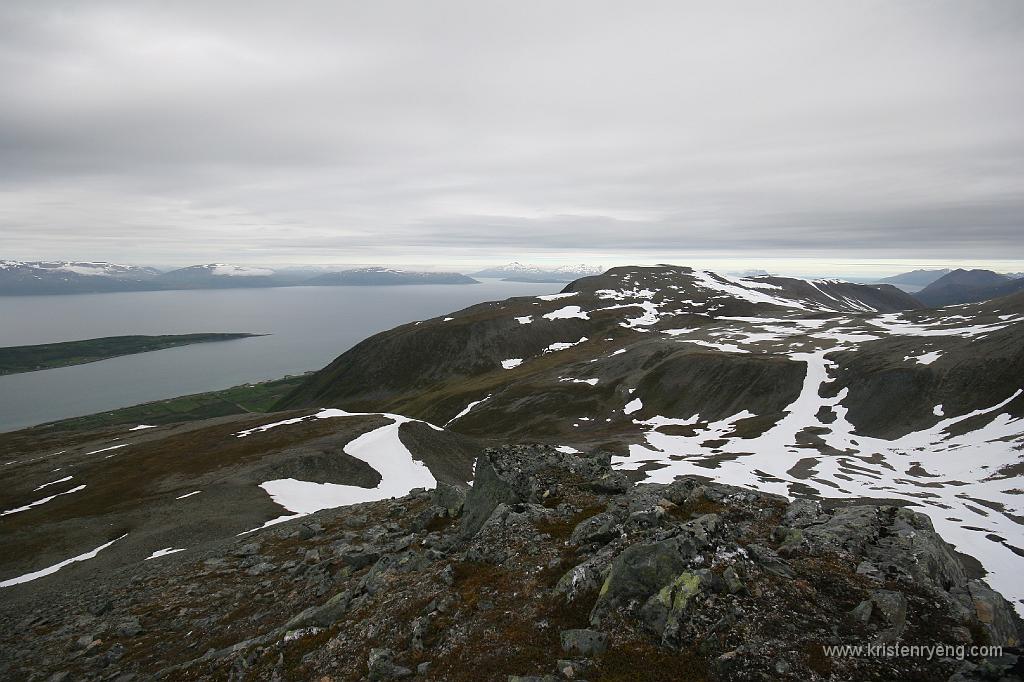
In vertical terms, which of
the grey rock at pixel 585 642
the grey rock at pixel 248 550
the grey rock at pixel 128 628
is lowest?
the grey rock at pixel 248 550

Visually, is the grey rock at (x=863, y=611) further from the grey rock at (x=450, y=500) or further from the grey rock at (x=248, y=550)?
the grey rock at (x=248, y=550)

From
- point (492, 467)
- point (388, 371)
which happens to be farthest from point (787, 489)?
Answer: point (388, 371)

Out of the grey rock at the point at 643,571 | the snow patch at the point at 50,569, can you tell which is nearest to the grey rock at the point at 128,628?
the snow patch at the point at 50,569

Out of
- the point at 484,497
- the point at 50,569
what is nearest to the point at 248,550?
the point at 484,497

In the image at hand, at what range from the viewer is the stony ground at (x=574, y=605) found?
11.5 meters

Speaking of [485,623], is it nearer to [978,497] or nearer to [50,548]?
[50,548]

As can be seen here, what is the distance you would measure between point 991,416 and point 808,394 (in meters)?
25.0

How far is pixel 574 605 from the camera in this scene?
555 inches

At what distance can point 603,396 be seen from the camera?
351 ft

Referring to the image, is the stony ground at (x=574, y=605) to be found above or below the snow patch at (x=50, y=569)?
above

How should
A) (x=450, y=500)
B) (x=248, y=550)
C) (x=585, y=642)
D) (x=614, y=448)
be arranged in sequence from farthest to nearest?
(x=614, y=448)
(x=248, y=550)
(x=450, y=500)
(x=585, y=642)

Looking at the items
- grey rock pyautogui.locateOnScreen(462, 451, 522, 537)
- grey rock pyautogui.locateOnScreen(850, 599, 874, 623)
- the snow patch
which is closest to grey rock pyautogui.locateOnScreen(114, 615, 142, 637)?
grey rock pyautogui.locateOnScreen(462, 451, 522, 537)

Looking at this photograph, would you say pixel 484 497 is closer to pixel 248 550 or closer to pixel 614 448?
pixel 248 550

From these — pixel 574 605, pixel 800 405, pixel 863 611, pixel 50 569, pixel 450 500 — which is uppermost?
pixel 863 611
